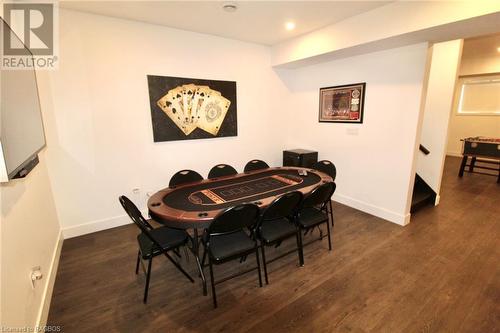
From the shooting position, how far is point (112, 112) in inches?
123

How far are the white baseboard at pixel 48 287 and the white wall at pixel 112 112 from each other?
53cm

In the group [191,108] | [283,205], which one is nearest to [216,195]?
[283,205]

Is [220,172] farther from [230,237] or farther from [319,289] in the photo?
[319,289]

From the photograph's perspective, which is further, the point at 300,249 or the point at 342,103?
the point at 342,103

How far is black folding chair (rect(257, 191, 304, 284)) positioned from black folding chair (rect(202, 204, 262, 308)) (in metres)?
0.11

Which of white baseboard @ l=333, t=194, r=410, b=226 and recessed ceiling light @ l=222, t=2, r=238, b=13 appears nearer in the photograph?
recessed ceiling light @ l=222, t=2, r=238, b=13

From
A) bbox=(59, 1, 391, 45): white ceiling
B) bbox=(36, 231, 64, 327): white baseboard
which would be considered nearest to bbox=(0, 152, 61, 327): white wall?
bbox=(36, 231, 64, 327): white baseboard

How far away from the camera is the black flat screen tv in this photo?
135cm

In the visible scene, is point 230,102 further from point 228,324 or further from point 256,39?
point 228,324

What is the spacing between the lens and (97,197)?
127 inches

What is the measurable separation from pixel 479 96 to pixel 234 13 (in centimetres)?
810

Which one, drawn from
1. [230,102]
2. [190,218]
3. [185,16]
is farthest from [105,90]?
[190,218]

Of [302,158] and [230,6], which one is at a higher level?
[230,6]

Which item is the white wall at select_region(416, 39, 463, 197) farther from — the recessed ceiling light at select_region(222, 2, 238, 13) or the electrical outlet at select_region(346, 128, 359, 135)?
the recessed ceiling light at select_region(222, 2, 238, 13)
